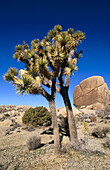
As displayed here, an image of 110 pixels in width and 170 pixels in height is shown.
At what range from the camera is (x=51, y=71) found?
6590 mm

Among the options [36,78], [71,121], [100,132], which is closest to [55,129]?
[71,121]

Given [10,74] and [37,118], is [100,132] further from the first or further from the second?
[37,118]

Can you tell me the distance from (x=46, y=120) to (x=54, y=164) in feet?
31.1

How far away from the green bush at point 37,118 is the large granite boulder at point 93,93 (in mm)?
17886

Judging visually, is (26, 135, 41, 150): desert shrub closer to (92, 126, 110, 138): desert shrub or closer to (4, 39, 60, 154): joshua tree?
(4, 39, 60, 154): joshua tree

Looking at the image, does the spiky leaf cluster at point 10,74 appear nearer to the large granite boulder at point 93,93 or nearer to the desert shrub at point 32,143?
the desert shrub at point 32,143

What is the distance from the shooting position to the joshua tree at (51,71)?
18.2ft

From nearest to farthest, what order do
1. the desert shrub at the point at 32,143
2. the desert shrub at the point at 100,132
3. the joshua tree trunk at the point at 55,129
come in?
the joshua tree trunk at the point at 55,129 < the desert shrub at the point at 32,143 < the desert shrub at the point at 100,132

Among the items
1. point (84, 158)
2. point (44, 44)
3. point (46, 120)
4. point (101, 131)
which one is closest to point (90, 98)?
point (46, 120)

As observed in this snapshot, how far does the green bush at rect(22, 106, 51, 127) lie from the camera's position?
42.7 feet

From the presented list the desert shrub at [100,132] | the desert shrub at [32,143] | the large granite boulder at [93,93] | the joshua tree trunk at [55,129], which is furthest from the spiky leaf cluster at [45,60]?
the large granite boulder at [93,93]

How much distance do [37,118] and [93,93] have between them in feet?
66.9

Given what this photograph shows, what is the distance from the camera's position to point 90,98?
29484 mm

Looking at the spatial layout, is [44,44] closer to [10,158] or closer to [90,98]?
[10,158]
